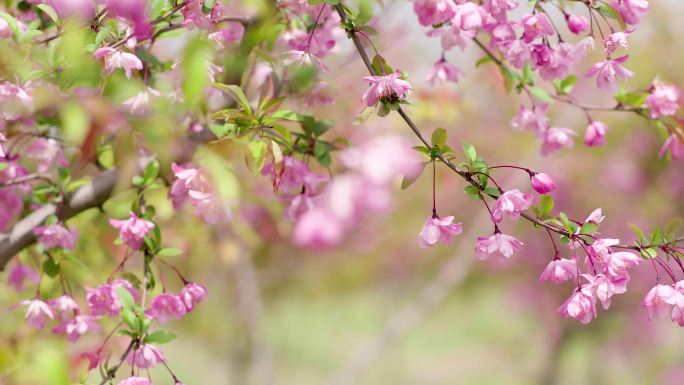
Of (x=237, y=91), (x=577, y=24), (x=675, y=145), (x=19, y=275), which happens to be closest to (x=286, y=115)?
(x=237, y=91)

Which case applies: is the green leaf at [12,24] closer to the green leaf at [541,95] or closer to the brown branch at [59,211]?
the brown branch at [59,211]

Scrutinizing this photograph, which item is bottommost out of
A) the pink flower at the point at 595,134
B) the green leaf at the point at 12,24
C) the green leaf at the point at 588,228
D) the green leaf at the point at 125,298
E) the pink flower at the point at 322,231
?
the green leaf at the point at 125,298

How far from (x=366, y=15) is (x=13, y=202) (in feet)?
3.47

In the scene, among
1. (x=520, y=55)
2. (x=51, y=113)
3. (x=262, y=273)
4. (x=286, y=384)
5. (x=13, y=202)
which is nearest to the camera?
(x=520, y=55)

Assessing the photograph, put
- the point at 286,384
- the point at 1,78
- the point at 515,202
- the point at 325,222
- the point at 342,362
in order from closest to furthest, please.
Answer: the point at 325,222 → the point at 515,202 → the point at 1,78 → the point at 286,384 → the point at 342,362

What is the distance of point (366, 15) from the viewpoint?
1.49 m

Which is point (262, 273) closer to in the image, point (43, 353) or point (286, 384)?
point (286, 384)

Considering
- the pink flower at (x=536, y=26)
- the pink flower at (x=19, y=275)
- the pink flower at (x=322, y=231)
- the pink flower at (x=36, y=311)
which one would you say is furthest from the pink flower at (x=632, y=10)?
the pink flower at (x=19, y=275)

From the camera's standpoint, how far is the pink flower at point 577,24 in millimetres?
1591

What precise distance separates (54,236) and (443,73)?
102 centimetres

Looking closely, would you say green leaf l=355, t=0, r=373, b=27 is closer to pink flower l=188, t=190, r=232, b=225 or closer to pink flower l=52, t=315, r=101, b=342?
pink flower l=188, t=190, r=232, b=225

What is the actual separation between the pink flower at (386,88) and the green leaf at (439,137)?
0.32ft

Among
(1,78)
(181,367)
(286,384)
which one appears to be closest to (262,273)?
(286,384)

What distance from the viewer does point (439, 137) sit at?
4.53ft
